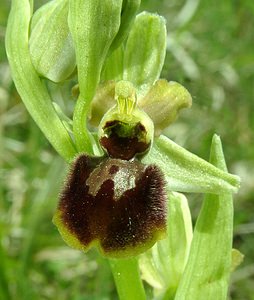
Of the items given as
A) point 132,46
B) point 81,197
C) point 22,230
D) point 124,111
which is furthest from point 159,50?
point 22,230

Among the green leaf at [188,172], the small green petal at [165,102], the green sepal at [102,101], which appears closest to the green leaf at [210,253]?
the green leaf at [188,172]

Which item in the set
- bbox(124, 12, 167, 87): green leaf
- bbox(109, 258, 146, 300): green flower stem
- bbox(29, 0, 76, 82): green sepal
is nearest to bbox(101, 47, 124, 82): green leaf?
bbox(124, 12, 167, 87): green leaf

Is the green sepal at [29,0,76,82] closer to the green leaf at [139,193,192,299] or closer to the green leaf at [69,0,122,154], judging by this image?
the green leaf at [69,0,122,154]

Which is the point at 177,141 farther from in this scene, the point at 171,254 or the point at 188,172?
the point at 188,172

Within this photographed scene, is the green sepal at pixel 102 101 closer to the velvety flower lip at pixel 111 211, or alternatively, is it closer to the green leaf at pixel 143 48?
the green leaf at pixel 143 48

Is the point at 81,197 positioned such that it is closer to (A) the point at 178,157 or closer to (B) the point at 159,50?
(A) the point at 178,157

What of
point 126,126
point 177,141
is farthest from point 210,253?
point 177,141
